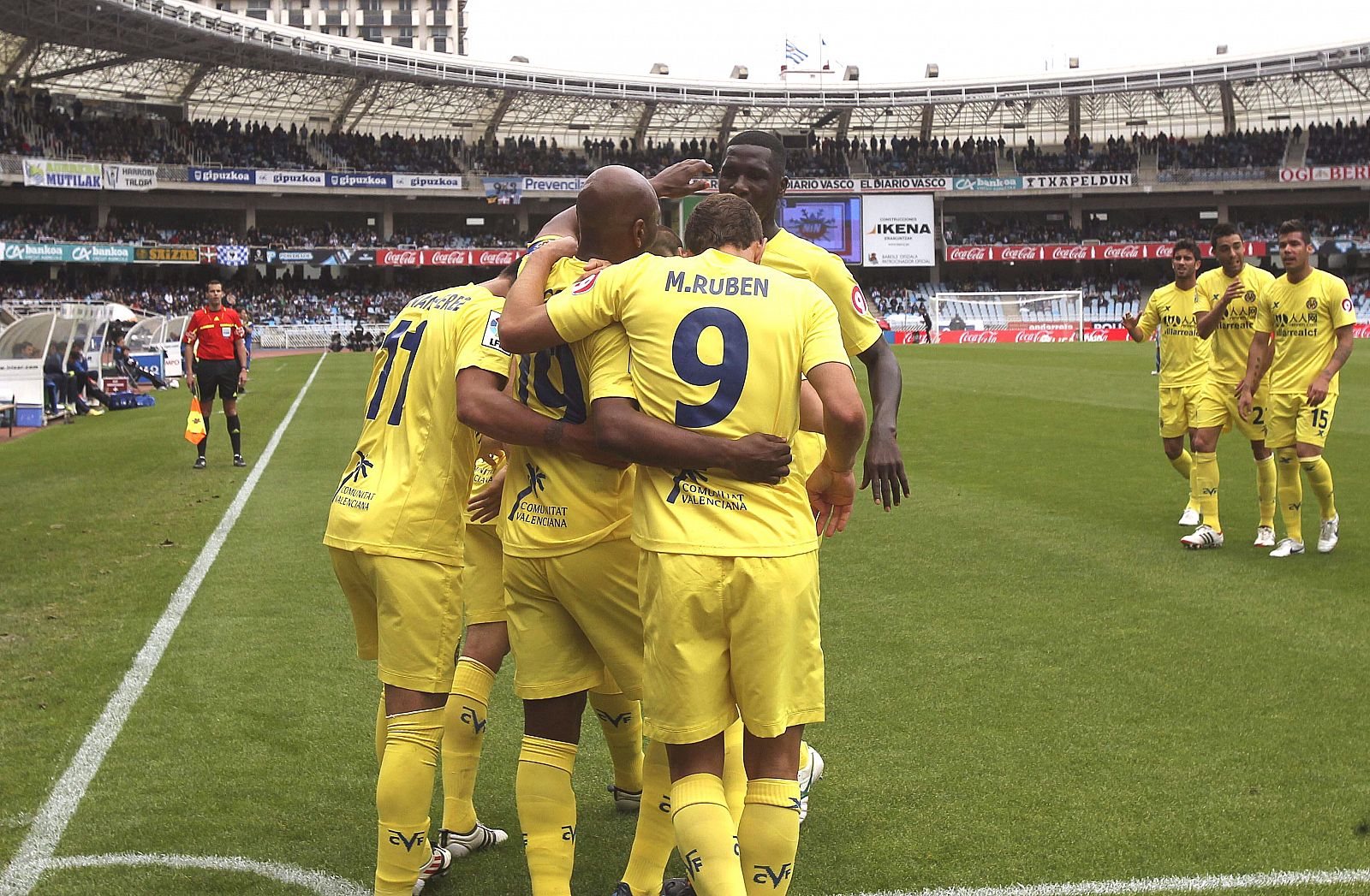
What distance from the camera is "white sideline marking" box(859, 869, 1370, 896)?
11.9 feet

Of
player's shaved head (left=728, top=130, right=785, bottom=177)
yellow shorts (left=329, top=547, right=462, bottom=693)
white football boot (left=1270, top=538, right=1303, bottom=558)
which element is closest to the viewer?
yellow shorts (left=329, top=547, right=462, bottom=693)

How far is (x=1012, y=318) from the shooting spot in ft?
162

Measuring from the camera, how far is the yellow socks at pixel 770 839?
3.18 metres

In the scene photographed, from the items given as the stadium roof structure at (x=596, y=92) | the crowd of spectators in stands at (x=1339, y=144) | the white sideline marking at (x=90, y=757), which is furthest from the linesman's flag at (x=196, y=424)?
the crowd of spectators in stands at (x=1339, y=144)

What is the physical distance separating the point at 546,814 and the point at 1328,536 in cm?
720

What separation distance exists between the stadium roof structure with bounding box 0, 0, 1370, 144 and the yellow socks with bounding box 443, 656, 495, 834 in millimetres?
47496

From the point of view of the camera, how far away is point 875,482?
353cm

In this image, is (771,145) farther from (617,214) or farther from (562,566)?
(562,566)

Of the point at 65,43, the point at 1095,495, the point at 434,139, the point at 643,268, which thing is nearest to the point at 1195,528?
the point at 1095,495

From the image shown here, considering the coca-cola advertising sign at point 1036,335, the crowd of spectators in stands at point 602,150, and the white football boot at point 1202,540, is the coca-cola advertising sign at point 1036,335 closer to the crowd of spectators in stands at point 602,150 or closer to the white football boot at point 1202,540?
the crowd of spectators in stands at point 602,150

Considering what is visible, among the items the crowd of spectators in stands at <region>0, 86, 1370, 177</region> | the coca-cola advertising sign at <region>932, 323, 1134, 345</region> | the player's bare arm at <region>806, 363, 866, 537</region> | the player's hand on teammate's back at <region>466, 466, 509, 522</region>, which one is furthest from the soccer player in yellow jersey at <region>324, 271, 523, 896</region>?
the crowd of spectators in stands at <region>0, 86, 1370, 177</region>

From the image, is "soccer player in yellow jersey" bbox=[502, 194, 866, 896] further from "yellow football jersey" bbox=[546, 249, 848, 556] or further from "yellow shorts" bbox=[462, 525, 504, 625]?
"yellow shorts" bbox=[462, 525, 504, 625]

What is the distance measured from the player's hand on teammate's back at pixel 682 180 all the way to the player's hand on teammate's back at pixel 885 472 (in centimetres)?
114

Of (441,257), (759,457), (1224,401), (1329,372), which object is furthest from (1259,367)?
(441,257)
